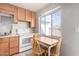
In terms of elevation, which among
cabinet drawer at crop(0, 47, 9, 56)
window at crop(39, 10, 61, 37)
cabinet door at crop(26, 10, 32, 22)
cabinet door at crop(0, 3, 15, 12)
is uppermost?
cabinet door at crop(0, 3, 15, 12)

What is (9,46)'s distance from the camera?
172 centimetres

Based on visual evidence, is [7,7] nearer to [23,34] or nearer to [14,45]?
[23,34]

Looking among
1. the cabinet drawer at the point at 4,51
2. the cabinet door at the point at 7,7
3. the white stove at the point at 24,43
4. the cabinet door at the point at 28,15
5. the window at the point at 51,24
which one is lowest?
the cabinet drawer at the point at 4,51

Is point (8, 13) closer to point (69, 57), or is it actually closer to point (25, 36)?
point (25, 36)

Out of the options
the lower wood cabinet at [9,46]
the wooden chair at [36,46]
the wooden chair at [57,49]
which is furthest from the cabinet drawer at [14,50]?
the wooden chair at [57,49]

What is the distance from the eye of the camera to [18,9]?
5.73ft

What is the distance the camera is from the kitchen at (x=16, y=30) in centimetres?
171

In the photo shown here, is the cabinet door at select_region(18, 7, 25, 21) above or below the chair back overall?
above

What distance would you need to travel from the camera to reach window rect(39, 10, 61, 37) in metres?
1.75

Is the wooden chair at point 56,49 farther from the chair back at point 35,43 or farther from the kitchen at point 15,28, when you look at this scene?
the kitchen at point 15,28

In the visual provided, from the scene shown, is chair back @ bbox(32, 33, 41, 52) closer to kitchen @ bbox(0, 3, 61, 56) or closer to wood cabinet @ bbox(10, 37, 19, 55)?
kitchen @ bbox(0, 3, 61, 56)

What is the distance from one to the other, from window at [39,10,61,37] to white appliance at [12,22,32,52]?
0.25 m

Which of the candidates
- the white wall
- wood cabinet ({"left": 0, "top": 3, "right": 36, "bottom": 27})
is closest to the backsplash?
wood cabinet ({"left": 0, "top": 3, "right": 36, "bottom": 27})

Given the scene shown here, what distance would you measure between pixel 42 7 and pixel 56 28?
1.45 ft
